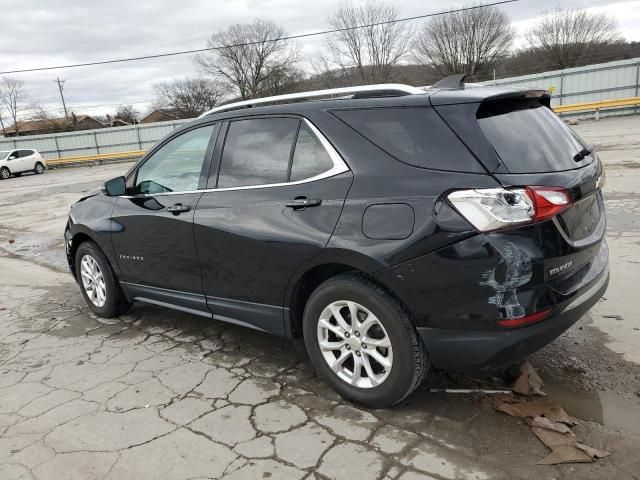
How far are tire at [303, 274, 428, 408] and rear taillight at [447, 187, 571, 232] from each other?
634 mm

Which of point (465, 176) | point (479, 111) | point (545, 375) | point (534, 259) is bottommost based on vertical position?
point (545, 375)

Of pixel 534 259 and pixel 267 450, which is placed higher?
Result: pixel 534 259

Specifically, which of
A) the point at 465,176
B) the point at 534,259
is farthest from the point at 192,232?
the point at 534,259

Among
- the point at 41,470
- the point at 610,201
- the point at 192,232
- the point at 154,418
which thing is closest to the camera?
the point at 41,470

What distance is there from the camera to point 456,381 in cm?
331

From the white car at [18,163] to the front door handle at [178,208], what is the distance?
29018mm

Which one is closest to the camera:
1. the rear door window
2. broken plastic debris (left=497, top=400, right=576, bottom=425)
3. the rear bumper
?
the rear bumper

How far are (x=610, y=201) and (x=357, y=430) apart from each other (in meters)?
6.64

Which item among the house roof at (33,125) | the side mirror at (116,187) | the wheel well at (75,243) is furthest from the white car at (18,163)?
the house roof at (33,125)

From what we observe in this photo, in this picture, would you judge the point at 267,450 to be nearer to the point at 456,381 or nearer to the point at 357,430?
the point at 357,430

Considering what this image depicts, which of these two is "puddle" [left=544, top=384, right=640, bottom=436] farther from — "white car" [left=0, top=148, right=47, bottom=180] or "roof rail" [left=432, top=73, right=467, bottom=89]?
"white car" [left=0, top=148, right=47, bottom=180]

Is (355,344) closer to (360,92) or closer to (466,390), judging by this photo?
(466,390)

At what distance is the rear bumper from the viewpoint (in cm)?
259

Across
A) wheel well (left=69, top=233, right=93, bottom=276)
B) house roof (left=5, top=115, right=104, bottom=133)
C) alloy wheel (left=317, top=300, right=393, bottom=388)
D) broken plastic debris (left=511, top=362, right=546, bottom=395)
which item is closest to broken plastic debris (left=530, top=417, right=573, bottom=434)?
broken plastic debris (left=511, top=362, right=546, bottom=395)
